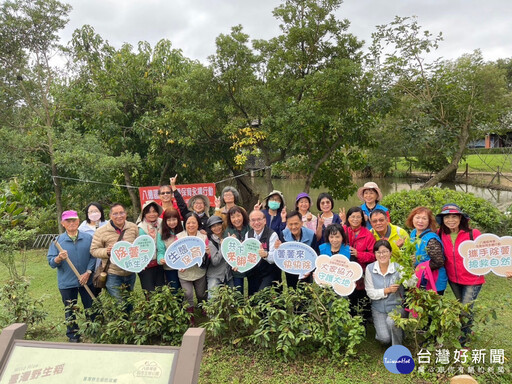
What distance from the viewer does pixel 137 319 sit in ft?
12.3

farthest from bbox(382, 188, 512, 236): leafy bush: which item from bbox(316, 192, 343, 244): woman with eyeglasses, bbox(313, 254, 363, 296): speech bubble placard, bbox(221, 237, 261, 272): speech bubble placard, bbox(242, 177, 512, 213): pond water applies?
bbox(242, 177, 512, 213): pond water

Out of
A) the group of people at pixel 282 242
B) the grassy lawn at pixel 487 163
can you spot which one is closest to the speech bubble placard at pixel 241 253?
the group of people at pixel 282 242

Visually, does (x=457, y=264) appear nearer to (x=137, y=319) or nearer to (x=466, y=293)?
(x=466, y=293)

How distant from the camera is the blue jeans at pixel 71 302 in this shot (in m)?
3.89

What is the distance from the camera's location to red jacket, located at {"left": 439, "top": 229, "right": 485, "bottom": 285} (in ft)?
11.1

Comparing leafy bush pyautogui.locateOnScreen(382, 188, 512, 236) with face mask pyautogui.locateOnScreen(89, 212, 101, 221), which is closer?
face mask pyautogui.locateOnScreen(89, 212, 101, 221)

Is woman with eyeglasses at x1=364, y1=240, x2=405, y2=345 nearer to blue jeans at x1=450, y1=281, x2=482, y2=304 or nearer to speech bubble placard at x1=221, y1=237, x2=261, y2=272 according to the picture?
blue jeans at x1=450, y1=281, x2=482, y2=304

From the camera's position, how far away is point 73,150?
7.01 meters

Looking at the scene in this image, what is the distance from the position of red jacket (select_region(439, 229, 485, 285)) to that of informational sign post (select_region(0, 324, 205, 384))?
8.31 feet

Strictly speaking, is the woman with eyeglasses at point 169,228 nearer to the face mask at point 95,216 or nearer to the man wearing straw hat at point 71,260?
the man wearing straw hat at point 71,260

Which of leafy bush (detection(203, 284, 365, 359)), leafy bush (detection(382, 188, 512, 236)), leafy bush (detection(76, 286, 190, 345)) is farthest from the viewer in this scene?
leafy bush (detection(382, 188, 512, 236))

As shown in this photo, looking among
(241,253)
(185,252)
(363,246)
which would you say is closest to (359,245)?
(363,246)

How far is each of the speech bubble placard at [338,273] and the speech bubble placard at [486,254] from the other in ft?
3.32

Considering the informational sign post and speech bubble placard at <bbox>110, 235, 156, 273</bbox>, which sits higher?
speech bubble placard at <bbox>110, 235, 156, 273</bbox>
